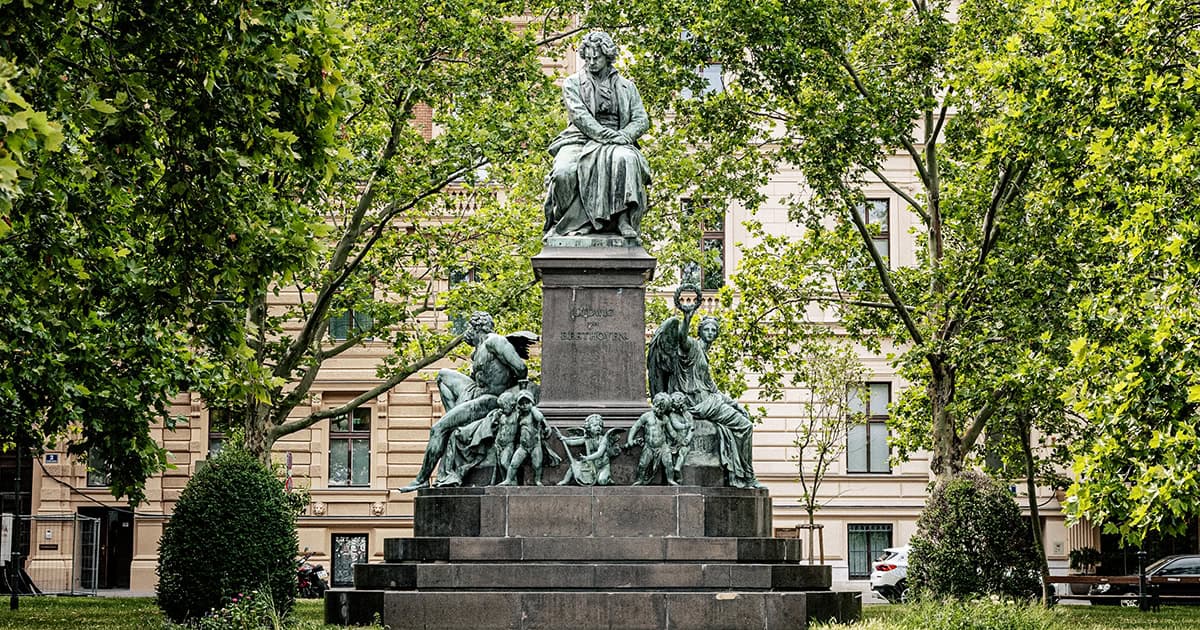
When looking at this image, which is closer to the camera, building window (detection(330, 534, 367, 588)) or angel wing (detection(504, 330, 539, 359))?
angel wing (detection(504, 330, 539, 359))

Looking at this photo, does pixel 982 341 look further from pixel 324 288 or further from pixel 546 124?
pixel 324 288

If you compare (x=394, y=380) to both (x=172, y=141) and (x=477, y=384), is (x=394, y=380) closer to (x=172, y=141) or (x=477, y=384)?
(x=477, y=384)

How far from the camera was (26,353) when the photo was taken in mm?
20688

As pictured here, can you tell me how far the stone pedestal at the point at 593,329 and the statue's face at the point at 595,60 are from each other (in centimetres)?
227

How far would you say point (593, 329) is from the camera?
1792 centimetres

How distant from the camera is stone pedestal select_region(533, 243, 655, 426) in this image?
58.5 feet

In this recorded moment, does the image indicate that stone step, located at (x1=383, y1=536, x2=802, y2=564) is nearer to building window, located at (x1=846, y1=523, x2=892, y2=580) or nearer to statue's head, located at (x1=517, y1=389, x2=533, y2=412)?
statue's head, located at (x1=517, y1=389, x2=533, y2=412)

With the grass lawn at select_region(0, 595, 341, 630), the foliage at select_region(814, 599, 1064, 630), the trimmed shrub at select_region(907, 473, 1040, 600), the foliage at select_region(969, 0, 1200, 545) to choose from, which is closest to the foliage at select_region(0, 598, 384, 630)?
the grass lawn at select_region(0, 595, 341, 630)

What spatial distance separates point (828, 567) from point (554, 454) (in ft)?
9.98

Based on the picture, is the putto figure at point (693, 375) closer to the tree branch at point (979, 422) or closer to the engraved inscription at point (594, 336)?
the engraved inscription at point (594, 336)

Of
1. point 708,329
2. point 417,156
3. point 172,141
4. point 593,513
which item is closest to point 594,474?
point 593,513

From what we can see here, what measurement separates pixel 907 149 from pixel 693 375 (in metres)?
10.5

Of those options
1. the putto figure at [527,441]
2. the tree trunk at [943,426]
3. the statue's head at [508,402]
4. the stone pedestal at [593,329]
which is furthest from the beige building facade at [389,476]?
the putto figure at [527,441]

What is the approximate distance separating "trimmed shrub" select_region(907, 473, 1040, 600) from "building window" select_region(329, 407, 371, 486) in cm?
2048
